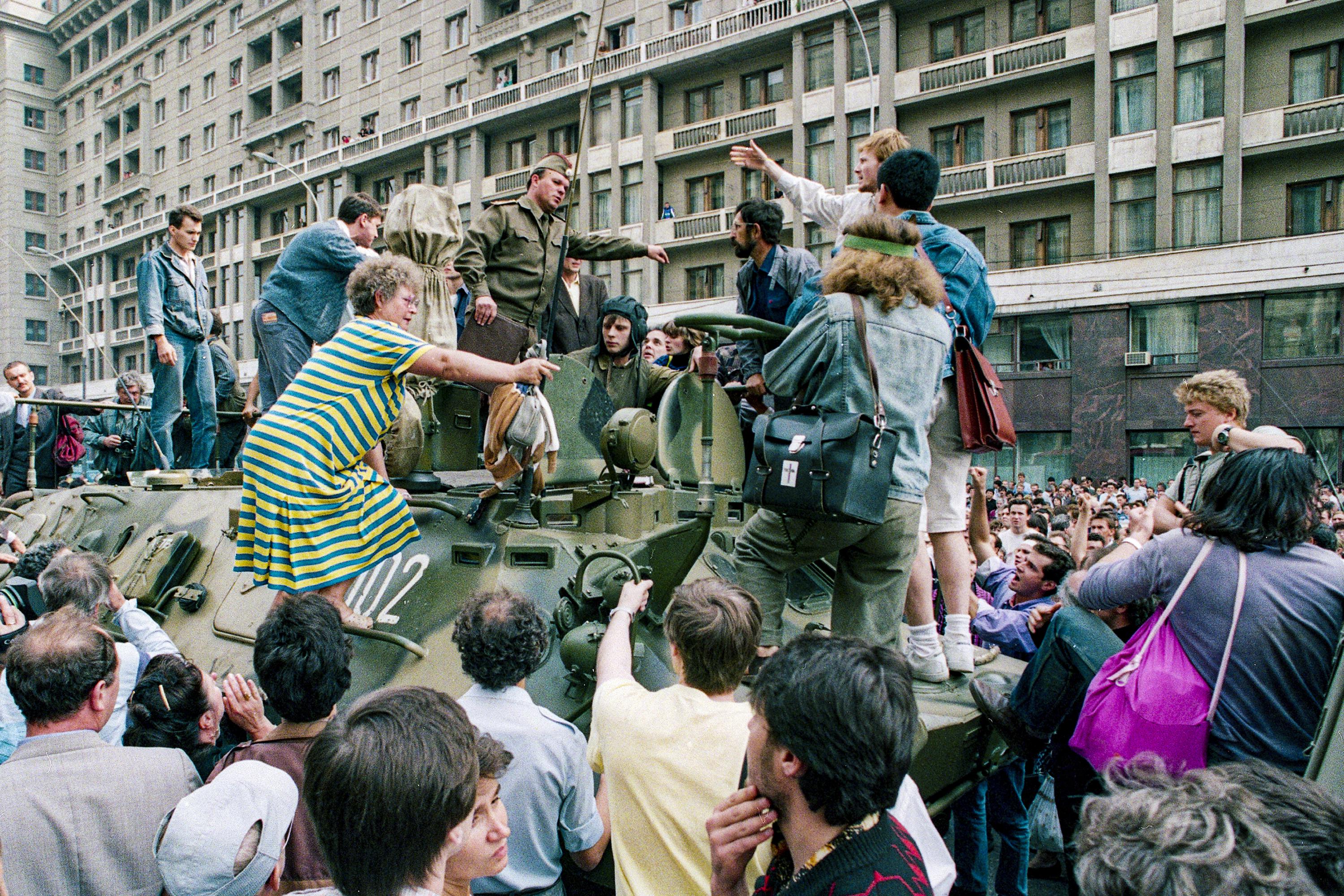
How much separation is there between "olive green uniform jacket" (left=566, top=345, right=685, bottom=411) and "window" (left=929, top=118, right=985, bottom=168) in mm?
21571

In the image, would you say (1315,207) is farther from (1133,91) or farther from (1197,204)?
(1133,91)

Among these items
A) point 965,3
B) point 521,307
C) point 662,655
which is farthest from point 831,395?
point 965,3

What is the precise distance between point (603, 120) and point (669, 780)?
A: 3182 centimetres

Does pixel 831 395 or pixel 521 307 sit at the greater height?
pixel 521 307

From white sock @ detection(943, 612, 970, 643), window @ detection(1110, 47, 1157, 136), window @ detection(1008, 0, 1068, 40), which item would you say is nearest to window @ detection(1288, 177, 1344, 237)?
window @ detection(1110, 47, 1157, 136)

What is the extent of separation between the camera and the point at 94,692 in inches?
116

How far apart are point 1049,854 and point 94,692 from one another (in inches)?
201

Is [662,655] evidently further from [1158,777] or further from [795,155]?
[795,155]

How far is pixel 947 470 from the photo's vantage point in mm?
4176

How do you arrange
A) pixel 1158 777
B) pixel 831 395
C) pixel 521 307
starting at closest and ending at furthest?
pixel 1158 777
pixel 831 395
pixel 521 307

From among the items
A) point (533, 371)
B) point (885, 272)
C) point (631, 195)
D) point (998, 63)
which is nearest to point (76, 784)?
point (533, 371)

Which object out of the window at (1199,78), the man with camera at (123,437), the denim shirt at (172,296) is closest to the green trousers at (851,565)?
the denim shirt at (172,296)

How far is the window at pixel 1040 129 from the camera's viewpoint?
24.5m

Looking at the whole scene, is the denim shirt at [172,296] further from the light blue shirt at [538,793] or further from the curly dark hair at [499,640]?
the light blue shirt at [538,793]
